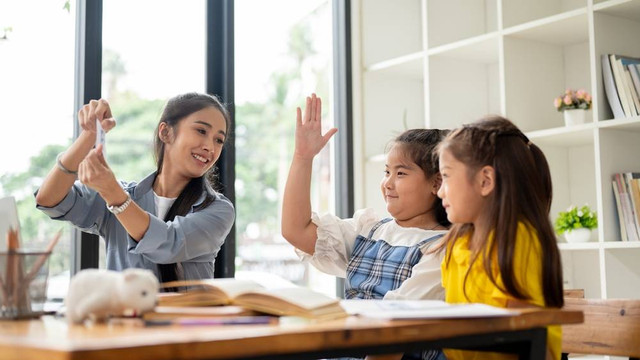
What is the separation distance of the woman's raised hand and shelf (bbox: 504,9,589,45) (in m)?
1.62

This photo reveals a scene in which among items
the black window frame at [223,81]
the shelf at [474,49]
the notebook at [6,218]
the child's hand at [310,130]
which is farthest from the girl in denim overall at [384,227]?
the shelf at [474,49]

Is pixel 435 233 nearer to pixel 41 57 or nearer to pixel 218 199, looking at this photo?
pixel 218 199

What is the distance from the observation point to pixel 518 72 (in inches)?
115

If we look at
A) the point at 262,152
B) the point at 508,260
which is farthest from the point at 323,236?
the point at 262,152

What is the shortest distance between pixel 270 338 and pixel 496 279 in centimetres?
63

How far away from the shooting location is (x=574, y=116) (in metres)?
2.77

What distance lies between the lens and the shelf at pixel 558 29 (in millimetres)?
2725

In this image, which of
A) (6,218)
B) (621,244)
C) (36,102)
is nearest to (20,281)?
(6,218)

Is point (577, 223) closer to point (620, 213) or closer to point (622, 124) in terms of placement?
point (620, 213)

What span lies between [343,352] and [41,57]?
1.88m

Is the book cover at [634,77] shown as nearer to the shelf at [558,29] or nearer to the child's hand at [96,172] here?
the shelf at [558,29]

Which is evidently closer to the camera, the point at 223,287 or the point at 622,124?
the point at 223,287

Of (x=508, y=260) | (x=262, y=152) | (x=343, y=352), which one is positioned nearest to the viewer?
(x=343, y=352)

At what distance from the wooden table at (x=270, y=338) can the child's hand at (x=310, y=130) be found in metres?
0.79
